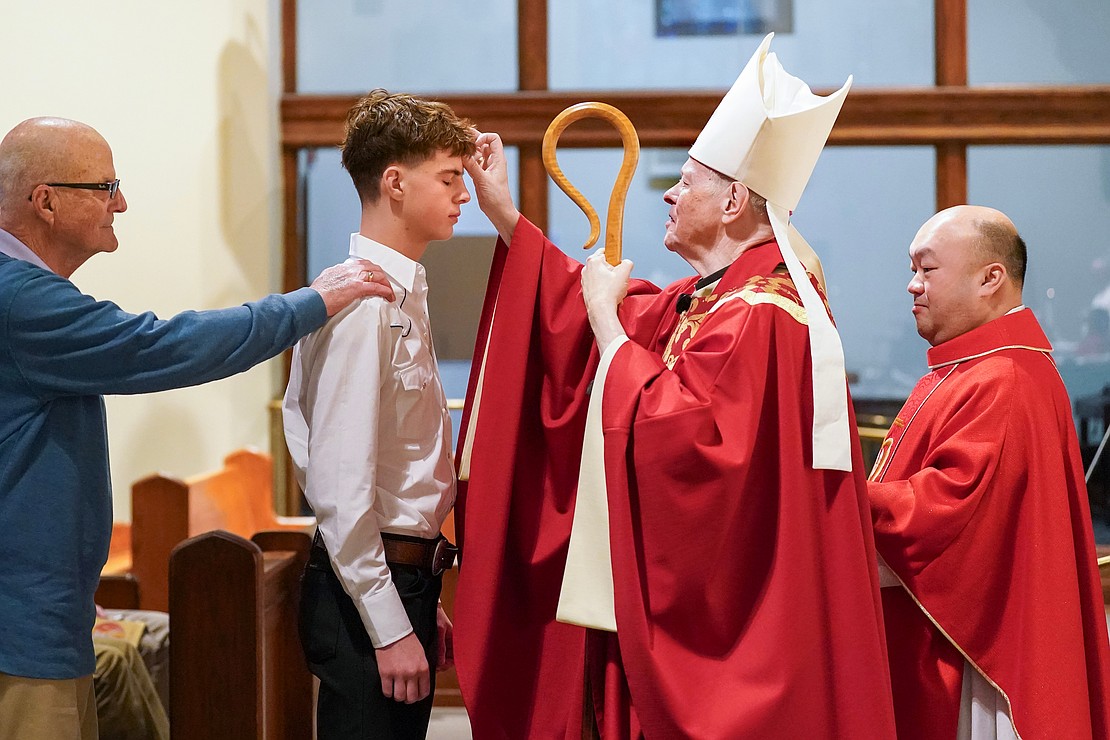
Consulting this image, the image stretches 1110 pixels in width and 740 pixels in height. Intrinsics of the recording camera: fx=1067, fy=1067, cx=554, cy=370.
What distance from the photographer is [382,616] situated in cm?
171

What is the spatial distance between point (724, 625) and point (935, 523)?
1.68ft

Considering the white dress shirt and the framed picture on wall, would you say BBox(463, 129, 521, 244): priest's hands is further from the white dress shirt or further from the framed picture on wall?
the framed picture on wall

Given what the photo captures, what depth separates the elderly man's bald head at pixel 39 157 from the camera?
5.74 ft

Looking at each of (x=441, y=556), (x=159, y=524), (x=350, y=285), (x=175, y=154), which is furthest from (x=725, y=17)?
(x=441, y=556)

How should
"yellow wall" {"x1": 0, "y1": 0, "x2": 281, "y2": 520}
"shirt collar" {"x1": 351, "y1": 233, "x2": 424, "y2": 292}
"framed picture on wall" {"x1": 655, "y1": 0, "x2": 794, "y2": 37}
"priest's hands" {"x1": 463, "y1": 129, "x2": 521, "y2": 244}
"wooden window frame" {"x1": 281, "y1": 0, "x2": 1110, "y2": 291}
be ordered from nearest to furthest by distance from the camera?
"shirt collar" {"x1": 351, "y1": 233, "x2": 424, "y2": 292}, "priest's hands" {"x1": 463, "y1": 129, "x2": 521, "y2": 244}, "yellow wall" {"x1": 0, "y1": 0, "x2": 281, "y2": 520}, "wooden window frame" {"x1": 281, "y1": 0, "x2": 1110, "y2": 291}, "framed picture on wall" {"x1": 655, "y1": 0, "x2": 794, "y2": 37}

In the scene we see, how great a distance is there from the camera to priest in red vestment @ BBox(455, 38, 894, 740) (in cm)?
176

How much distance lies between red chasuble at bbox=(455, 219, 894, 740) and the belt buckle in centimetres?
5

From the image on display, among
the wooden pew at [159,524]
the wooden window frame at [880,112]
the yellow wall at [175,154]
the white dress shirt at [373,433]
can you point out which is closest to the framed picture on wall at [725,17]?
the wooden window frame at [880,112]

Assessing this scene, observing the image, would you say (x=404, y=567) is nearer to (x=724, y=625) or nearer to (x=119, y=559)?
(x=724, y=625)

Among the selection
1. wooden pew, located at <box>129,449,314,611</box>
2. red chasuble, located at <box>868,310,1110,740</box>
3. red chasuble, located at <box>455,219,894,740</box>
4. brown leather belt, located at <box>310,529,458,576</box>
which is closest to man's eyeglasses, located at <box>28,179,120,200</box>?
brown leather belt, located at <box>310,529,458,576</box>

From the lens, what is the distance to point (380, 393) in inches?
71.2

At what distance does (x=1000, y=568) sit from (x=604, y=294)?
0.94 meters

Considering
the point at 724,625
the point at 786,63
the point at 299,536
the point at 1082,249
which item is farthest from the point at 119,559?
the point at 1082,249

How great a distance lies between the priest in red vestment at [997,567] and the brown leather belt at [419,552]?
2.77 feet
